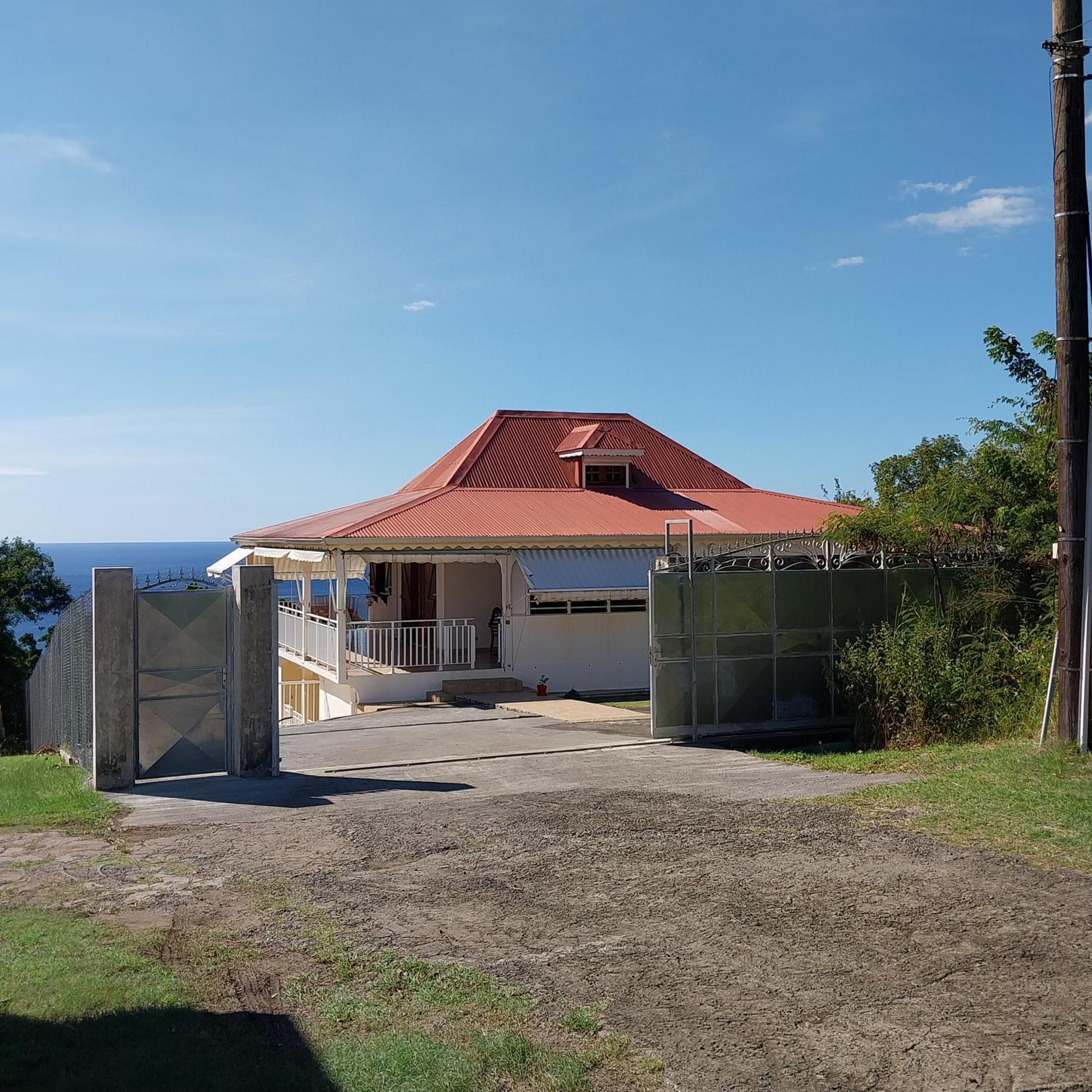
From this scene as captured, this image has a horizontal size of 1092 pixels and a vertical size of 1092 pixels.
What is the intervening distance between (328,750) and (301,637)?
31.3 feet

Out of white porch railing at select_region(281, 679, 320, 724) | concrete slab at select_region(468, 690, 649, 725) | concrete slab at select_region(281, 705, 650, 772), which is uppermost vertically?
concrete slab at select_region(281, 705, 650, 772)

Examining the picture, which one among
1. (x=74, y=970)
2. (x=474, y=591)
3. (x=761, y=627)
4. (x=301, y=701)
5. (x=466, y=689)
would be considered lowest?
(x=301, y=701)

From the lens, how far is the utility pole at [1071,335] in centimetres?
1084

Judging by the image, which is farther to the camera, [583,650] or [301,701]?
[301,701]

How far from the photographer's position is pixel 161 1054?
4.38m

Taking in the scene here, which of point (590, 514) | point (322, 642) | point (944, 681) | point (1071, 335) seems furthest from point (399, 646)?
point (1071, 335)

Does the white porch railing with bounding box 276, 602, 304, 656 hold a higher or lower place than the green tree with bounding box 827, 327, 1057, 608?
lower

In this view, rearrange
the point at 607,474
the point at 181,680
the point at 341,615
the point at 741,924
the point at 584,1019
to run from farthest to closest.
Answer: the point at 607,474 → the point at 341,615 → the point at 181,680 → the point at 741,924 → the point at 584,1019

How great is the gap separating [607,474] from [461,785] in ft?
53.1

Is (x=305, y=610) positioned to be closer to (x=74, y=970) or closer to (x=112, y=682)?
(x=112, y=682)

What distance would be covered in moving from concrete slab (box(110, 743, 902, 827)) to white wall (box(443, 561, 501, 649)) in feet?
39.5

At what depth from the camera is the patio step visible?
20719 millimetres

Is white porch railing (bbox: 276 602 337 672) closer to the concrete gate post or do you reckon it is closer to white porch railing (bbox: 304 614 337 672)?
white porch railing (bbox: 304 614 337 672)

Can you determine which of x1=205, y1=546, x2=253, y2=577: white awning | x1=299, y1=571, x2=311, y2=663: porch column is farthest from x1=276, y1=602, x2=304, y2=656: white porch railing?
x1=205, y1=546, x2=253, y2=577: white awning
